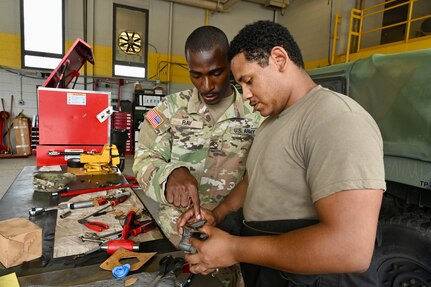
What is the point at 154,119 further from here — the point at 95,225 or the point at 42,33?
the point at 42,33

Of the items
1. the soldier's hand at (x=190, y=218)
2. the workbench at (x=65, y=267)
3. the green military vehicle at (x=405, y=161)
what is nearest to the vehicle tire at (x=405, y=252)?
the green military vehicle at (x=405, y=161)

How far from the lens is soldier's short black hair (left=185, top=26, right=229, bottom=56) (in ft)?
3.65

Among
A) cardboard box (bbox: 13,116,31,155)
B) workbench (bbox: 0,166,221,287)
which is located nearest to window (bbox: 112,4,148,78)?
cardboard box (bbox: 13,116,31,155)

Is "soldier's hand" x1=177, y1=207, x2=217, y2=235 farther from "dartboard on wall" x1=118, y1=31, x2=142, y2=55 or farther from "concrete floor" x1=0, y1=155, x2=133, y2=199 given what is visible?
"dartboard on wall" x1=118, y1=31, x2=142, y2=55

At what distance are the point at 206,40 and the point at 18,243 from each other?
965 mm

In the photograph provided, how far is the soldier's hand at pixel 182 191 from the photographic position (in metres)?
0.95

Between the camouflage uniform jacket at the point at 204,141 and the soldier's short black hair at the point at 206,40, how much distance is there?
27cm

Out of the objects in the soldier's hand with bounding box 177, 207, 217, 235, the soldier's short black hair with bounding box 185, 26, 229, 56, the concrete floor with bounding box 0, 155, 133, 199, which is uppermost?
the soldier's short black hair with bounding box 185, 26, 229, 56

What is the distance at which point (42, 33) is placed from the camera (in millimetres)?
5465

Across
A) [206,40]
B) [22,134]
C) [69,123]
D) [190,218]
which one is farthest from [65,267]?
[22,134]

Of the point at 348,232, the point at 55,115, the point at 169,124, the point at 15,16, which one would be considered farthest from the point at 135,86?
the point at 348,232

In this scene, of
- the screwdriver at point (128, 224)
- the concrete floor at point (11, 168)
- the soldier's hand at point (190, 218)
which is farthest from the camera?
the concrete floor at point (11, 168)

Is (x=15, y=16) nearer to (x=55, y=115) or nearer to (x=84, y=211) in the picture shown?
(x=55, y=115)

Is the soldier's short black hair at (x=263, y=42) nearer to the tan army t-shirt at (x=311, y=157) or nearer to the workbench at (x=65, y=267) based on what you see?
the tan army t-shirt at (x=311, y=157)
